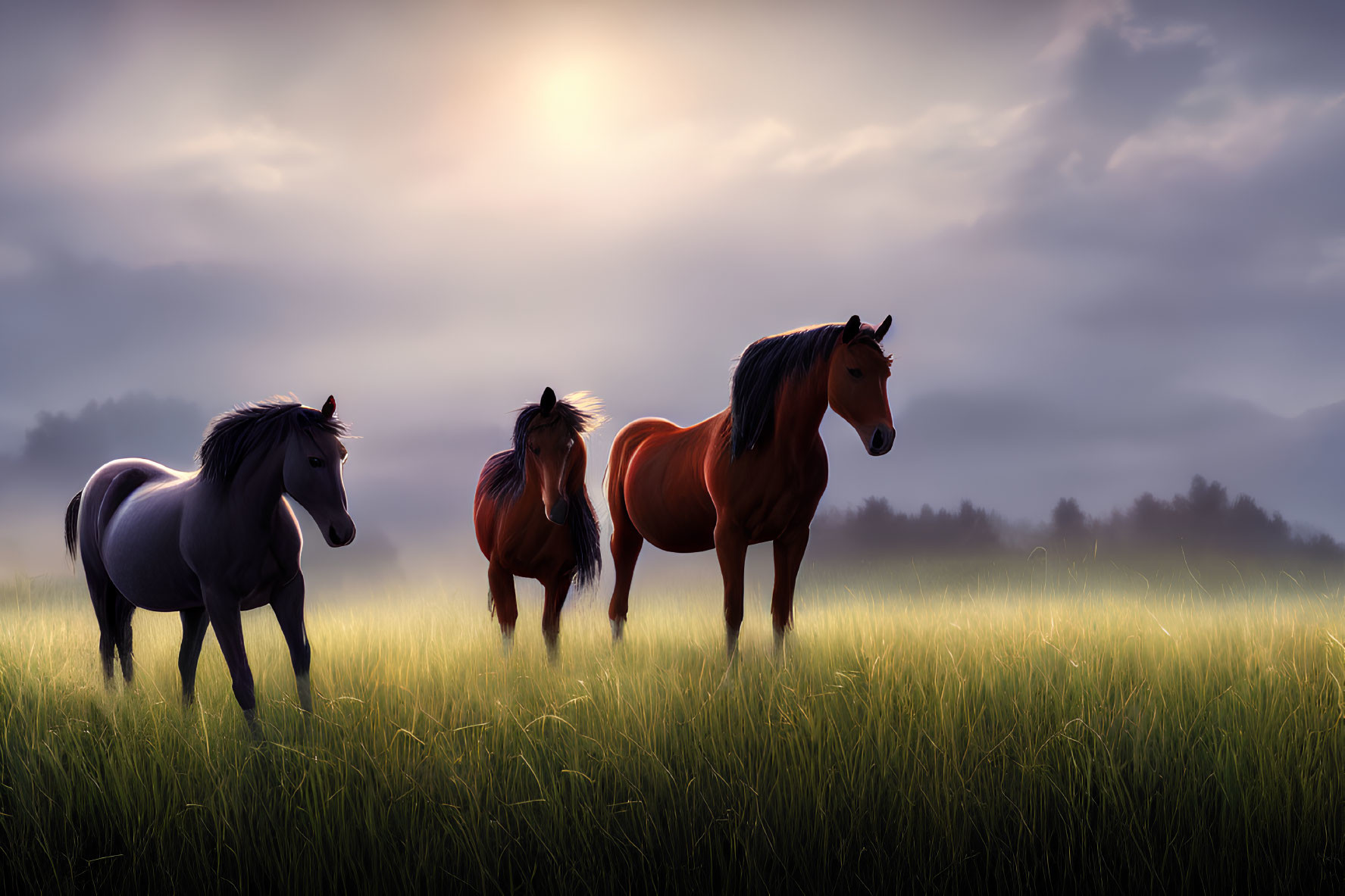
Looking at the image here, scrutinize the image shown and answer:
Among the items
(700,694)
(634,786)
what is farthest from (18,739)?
(700,694)

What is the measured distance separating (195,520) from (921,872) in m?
4.35

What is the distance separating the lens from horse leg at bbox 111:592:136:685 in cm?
586

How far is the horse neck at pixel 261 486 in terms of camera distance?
4.46m

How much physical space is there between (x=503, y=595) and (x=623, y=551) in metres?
1.51

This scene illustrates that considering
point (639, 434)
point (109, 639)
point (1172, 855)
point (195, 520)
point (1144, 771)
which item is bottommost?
point (1172, 855)

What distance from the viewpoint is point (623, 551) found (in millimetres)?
7891

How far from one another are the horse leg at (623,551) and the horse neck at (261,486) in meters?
3.73

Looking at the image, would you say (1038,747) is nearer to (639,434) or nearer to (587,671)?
(587,671)

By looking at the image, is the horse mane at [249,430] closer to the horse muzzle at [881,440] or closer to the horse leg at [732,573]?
the horse leg at [732,573]

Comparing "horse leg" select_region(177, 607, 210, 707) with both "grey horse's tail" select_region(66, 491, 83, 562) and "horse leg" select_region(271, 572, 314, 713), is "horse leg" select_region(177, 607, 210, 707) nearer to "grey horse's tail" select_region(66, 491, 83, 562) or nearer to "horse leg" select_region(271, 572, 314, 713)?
"horse leg" select_region(271, 572, 314, 713)

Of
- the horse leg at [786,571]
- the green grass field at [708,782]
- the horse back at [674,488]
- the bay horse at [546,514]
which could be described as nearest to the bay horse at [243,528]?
the green grass field at [708,782]

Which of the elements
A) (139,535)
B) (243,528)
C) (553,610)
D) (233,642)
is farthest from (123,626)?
(553,610)

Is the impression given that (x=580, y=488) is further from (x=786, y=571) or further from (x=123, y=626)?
(x=123, y=626)

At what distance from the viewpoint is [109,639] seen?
5863 millimetres
